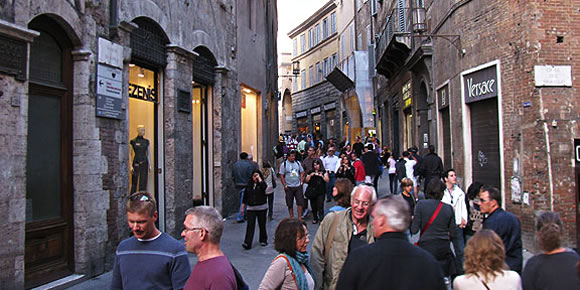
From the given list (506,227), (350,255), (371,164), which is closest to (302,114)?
(371,164)

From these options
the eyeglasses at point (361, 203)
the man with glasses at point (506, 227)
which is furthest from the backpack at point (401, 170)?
the eyeglasses at point (361, 203)

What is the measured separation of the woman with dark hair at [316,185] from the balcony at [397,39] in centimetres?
738

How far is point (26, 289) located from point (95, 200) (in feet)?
5.16

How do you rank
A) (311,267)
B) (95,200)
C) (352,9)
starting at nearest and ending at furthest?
(311,267) → (95,200) → (352,9)

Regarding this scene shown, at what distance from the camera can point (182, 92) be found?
10797mm

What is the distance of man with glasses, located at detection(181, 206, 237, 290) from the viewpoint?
10.0ft

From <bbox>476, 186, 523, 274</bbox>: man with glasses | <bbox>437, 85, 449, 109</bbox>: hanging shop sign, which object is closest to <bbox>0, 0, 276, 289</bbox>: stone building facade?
<bbox>476, 186, 523, 274</bbox>: man with glasses

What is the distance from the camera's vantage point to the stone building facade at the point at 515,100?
10.0 m

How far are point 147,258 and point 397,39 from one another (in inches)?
678

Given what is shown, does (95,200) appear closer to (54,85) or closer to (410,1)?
(54,85)

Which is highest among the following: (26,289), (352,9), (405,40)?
(352,9)

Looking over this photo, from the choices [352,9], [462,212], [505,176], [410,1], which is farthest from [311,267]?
[352,9]

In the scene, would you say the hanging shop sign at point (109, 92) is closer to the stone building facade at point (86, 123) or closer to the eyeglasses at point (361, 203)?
the stone building facade at point (86, 123)

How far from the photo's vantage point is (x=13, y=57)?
640cm
